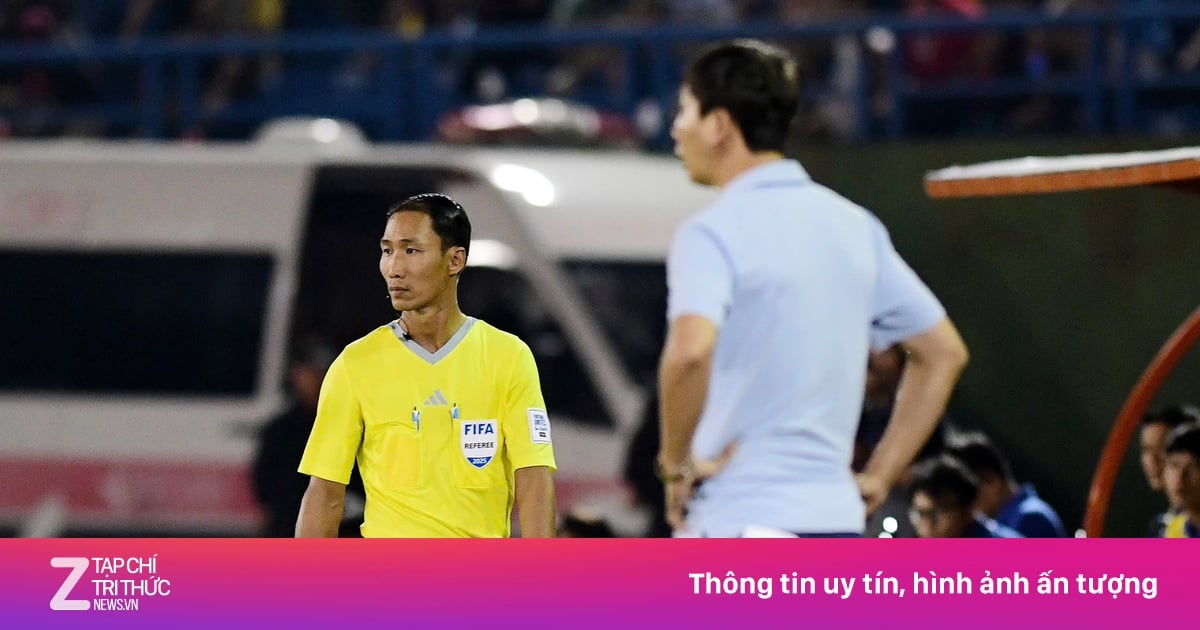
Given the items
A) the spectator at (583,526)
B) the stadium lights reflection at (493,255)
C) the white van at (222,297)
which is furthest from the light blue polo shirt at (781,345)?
the stadium lights reflection at (493,255)

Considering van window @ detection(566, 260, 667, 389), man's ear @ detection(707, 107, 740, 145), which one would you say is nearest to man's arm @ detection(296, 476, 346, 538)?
man's ear @ detection(707, 107, 740, 145)

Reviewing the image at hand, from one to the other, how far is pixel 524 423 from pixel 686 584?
42 centimetres

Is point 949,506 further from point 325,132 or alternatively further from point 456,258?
point 325,132

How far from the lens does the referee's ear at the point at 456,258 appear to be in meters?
4.03

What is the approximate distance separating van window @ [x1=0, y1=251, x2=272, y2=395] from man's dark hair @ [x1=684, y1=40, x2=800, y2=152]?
6.27 metres

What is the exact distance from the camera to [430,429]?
4031 millimetres

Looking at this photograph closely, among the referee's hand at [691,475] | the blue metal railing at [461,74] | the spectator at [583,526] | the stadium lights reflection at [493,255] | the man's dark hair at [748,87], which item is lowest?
the spectator at [583,526]

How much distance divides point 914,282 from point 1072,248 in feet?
21.3

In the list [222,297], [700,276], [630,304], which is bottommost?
[630,304]

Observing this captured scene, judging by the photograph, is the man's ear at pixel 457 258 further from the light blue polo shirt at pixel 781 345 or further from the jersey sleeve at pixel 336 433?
the light blue polo shirt at pixel 781 345

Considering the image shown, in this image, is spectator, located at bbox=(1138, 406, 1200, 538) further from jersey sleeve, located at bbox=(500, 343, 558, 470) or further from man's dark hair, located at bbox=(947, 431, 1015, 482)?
jersey sleeve, located at bbox=(500, 343, 558, 470)

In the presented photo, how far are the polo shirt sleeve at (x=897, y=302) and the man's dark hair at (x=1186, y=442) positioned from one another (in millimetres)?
2431

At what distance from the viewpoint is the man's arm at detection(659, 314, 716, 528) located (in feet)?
12.0

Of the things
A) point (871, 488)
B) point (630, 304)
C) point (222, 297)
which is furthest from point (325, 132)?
point (871, 488)
